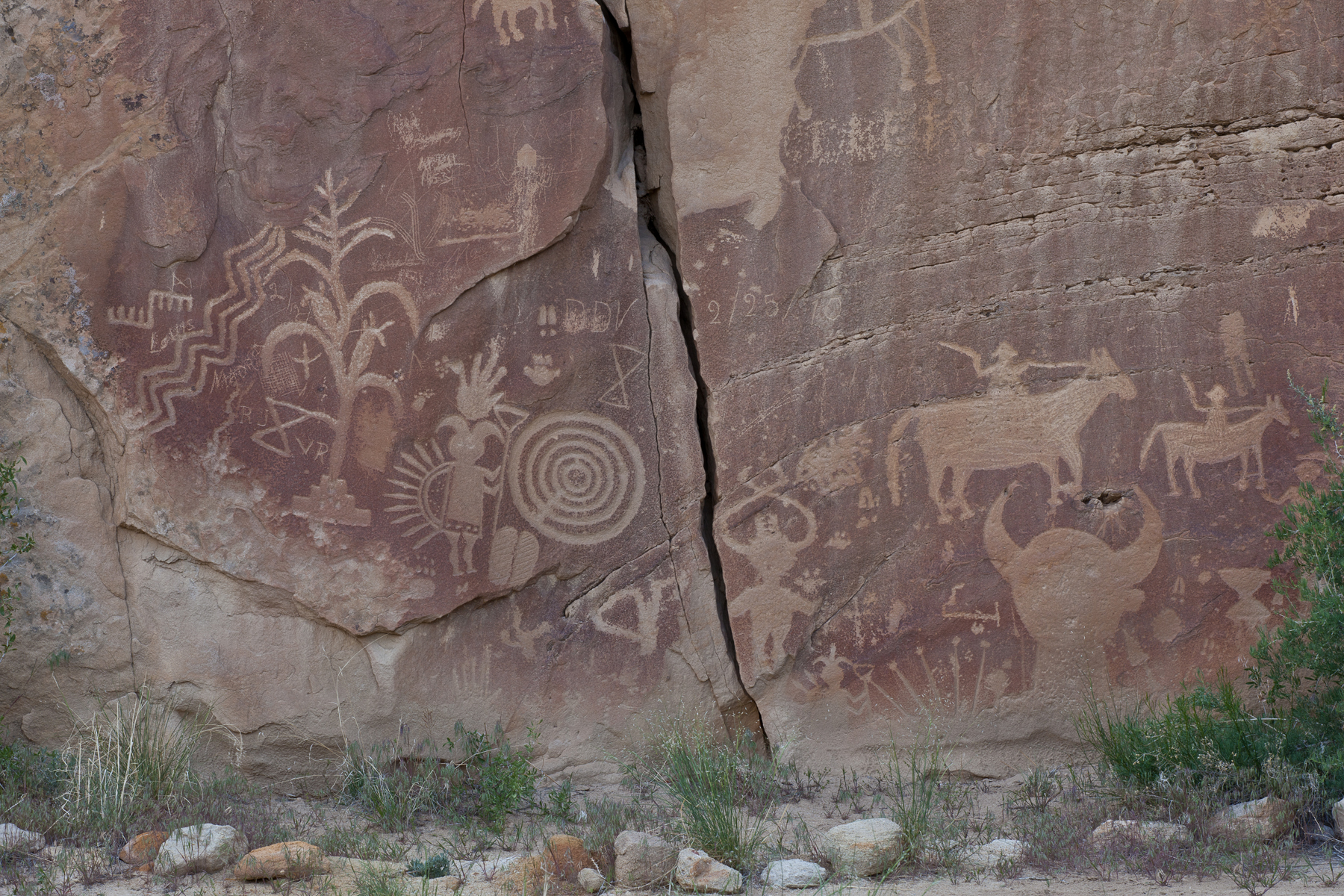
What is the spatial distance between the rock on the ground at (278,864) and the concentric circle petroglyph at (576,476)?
3.96 feet

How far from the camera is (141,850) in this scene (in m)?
2.75

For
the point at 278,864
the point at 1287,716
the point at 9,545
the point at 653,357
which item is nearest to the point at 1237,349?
the point at 1287,716

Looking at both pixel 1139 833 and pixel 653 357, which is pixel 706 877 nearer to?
pixel 1139 833

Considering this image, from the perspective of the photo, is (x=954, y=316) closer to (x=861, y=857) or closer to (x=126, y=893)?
(x=861, y=857)

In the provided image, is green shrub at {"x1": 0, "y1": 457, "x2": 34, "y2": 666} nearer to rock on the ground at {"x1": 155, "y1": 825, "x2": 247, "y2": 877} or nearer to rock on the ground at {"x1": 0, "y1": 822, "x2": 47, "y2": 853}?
rock on the ground at {"x1": 0, "y1": 822, "x2": 47, "y2": 853}

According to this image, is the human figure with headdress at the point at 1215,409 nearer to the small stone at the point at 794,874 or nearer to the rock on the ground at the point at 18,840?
the small stone at the point at 794,874

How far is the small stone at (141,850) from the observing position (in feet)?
9.00

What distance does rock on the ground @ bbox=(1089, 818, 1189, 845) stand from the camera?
2688mm

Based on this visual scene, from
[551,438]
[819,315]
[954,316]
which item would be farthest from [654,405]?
[954,316]

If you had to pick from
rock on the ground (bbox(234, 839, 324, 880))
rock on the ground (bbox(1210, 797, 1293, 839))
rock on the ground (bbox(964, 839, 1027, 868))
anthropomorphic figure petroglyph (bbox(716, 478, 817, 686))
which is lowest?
→ rock on the ground (bbox(964, 839, 1027, 868))

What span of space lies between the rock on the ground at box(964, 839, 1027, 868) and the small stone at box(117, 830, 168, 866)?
2.03 meters

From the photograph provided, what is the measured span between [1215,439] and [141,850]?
3.29 metres

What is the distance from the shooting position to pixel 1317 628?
2.89 meters

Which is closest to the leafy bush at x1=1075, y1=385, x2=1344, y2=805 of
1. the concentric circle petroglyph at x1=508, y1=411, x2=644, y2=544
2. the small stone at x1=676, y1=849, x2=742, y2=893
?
the small stone at x1=676, y1=849, x2=742, y2=893
